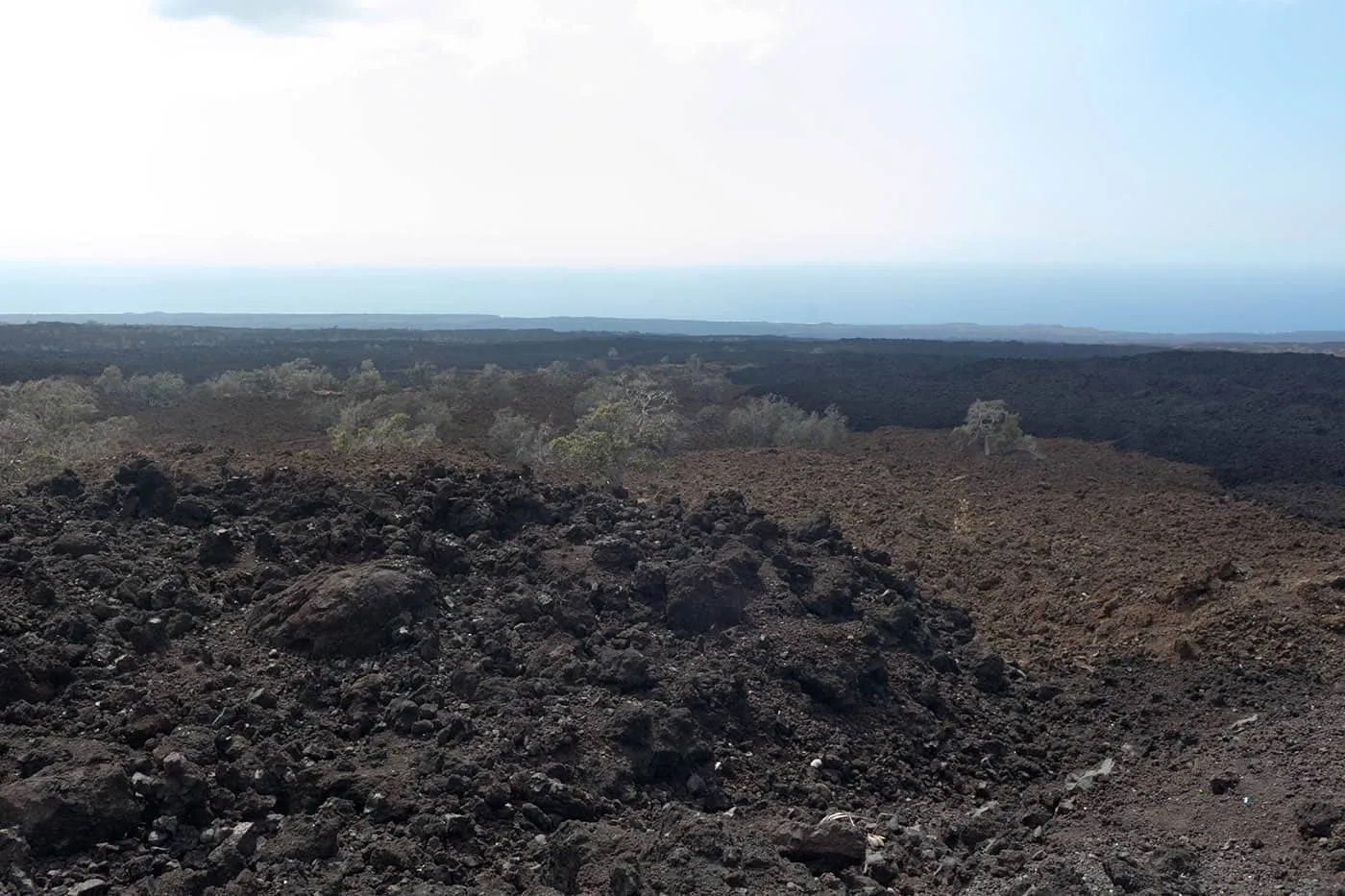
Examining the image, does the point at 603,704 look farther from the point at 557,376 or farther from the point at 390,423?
the point at 557,376

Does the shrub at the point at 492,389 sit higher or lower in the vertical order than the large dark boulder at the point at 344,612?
higher

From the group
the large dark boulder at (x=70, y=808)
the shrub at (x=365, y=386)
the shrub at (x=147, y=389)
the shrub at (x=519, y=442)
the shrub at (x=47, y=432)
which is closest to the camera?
the large dark boulder at (x=70, y=808)

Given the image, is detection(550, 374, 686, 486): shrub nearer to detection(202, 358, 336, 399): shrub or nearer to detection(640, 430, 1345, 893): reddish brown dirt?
detection(640, 430, 1345, 893): reddish brown dirt

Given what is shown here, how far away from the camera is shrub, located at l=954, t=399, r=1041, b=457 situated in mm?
19531

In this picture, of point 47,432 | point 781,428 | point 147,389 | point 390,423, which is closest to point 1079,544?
point 781,428

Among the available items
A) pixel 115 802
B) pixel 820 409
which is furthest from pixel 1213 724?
pixel 820 409

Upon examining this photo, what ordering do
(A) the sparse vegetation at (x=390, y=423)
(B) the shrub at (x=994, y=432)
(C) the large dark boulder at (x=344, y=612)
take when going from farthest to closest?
1. (B) the shrub at (x=994, y=432)
2. (A) the sparse vegetation at (x=390, y=423)
3. (C) the large dark boulder at (x=344, y=612)

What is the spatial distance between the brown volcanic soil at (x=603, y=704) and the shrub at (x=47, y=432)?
11.1 feet

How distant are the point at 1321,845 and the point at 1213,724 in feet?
6.57

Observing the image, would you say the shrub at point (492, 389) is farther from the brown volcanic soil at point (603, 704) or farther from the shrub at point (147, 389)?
the brown volcanic soil at point (603, 704)

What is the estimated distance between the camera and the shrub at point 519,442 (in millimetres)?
16656

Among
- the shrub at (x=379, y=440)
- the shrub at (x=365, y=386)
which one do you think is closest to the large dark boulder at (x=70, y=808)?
the shrub at (x=379, y=440)

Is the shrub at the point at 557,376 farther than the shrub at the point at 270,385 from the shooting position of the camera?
Yes

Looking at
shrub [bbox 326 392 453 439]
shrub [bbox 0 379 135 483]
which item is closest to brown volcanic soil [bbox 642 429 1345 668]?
shrub [bbox 326 392 453 439]
